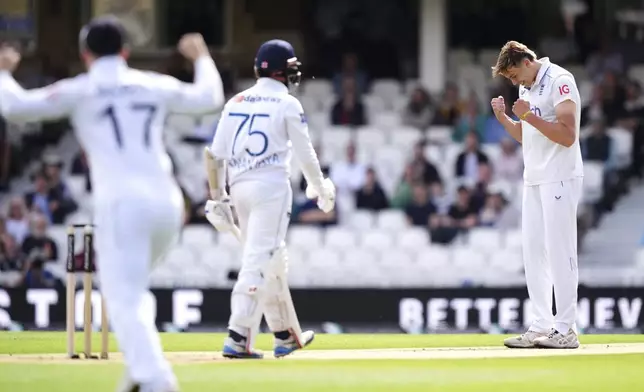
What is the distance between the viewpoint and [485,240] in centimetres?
1528

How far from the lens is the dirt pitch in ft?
27.1

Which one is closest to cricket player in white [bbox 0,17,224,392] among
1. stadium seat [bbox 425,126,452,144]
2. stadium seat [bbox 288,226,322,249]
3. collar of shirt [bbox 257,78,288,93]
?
collar of shirt [bbox 257,78,288,93]

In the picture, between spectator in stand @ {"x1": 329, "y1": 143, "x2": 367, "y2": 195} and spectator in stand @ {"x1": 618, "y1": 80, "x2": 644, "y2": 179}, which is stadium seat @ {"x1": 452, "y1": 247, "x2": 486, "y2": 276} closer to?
spectator in stand @ {"x1": 329, "y1": 143, "x2": 367, "y2": 195}

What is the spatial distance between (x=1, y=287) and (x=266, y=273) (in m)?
6.32

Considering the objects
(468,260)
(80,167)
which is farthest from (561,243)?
(80,167)

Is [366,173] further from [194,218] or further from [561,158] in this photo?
[561,158]

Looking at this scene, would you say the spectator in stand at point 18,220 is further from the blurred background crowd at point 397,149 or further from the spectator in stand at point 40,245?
the spectator in stand at point 40,245

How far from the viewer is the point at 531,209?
880 centimetres

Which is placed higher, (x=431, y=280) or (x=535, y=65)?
(x=535, y=65)

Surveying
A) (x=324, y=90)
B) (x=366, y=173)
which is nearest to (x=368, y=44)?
(x=324, y=90)

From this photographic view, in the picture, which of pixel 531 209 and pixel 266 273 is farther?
pixel 531 209

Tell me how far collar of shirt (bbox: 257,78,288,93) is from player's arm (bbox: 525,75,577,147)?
1.44m

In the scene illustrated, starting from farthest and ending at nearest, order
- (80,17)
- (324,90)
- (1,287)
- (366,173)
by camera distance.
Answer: (80,17) → (324,90) → (366,173) → (1,287)

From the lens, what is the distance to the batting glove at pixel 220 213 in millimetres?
8352
